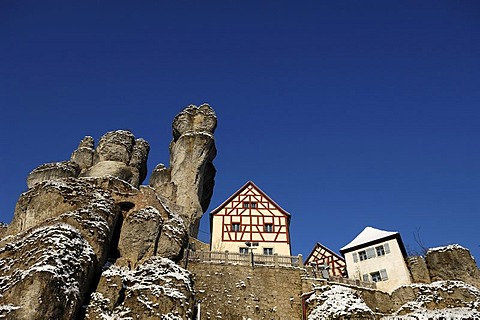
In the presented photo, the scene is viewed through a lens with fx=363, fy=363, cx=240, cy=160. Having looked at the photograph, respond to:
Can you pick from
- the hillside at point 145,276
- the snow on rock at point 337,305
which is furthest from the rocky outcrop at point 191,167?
the snow on rock at point 337,305

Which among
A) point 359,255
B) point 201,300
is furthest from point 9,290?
point 359,255

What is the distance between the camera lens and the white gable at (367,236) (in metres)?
31.6

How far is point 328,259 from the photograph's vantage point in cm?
3978

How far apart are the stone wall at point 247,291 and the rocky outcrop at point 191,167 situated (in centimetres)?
1138

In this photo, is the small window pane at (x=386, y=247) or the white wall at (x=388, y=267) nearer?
the white wall at (x=388, y=267)

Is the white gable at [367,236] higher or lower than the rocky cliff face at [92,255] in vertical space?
higher

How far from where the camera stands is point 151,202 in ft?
83.3

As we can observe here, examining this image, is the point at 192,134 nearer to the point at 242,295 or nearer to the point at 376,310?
the point at 242,295

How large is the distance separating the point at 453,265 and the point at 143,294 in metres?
23.1

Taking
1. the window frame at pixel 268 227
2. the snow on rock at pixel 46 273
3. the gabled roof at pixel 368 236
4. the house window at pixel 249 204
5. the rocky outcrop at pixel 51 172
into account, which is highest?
the rocky outcrop at pixel 51 172

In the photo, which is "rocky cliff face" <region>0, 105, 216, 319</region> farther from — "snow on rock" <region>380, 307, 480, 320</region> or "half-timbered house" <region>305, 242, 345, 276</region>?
"half-timbered house" <region>305, 242, 345, 276</region>

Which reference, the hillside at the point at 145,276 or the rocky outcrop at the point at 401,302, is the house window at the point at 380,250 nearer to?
the hillside at the point at 145,276

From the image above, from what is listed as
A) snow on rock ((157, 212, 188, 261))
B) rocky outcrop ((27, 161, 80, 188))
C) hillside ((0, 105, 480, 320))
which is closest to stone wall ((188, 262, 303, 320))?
hillside ((0, 105, 480, 320))

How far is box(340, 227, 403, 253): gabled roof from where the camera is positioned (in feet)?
103
